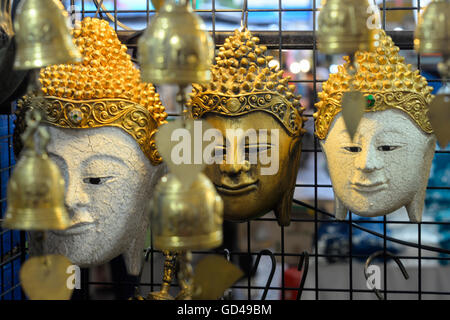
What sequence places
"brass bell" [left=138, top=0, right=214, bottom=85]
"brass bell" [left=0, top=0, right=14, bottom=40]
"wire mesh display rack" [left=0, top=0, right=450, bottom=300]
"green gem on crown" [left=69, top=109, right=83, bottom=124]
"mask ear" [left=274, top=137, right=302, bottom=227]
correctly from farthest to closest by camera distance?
"wire mesh display rack" [left=0, top=0, right=450, bottom=300] < "mask ear" [left=274, top=137, right=302, bottom=227] < "green gem on crown" [left=69, top=109, right=83, bottom=124] < "brass bell" [left=0, top=0, right=14, bottom=40] < "brass bell" [left=138, top=0, right=214, bottom=85]

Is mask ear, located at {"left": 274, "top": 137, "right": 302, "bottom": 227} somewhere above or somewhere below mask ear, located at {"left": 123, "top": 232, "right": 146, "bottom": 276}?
above

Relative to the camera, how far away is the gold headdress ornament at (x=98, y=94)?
1.67 meters

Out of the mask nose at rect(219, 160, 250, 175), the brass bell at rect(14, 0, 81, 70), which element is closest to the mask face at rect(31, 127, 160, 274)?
the mask nose at rect(219, 160, 250, 175)

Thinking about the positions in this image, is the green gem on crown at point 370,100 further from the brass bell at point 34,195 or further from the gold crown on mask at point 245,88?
the brass bell at point 34,195

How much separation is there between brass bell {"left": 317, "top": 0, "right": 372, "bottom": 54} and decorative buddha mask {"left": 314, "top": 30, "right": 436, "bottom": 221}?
0.39 meters

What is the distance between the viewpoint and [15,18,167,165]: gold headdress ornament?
5.49 feet

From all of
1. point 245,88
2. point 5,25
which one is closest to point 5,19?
point 5,25

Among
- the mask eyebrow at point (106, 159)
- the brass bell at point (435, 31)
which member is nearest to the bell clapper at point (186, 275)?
the mask eyebrow at point (106, 159)

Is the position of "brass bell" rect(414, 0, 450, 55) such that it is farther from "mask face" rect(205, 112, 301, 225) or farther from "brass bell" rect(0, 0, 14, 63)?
"brass bell" rect(0, 0, 14, 63)

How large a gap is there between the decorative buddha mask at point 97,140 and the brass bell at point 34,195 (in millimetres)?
423

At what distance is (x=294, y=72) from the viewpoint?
2588mm
